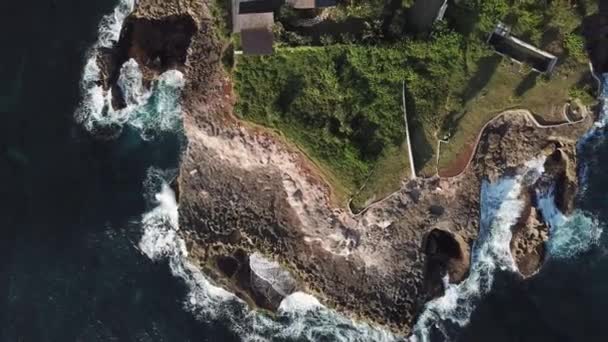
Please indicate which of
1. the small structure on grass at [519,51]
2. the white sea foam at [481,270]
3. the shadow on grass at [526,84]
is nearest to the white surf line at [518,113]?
the shadow on grass at [526,84]

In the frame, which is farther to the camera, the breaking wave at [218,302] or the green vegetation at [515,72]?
the breaking wave at [218,302]

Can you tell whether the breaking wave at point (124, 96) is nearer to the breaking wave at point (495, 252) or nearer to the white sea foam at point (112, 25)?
the white sea foam at point (112, 25)

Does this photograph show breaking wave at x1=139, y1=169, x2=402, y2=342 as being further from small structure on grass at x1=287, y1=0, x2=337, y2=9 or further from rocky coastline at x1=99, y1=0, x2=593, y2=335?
small structure on grass at x1=287, y1=0, x2=337, y2=9

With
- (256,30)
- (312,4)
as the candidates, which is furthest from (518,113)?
(256,30)

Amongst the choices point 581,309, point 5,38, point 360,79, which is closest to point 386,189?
point 360,79

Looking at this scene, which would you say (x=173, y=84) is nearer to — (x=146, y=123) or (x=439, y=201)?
(x=146, y=123)

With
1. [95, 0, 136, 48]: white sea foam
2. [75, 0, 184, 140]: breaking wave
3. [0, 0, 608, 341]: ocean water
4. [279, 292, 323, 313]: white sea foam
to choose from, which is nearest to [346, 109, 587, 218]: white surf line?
[0, 0, 608, 341]: ocean water

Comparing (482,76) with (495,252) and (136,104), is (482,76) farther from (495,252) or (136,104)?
(136,104)
